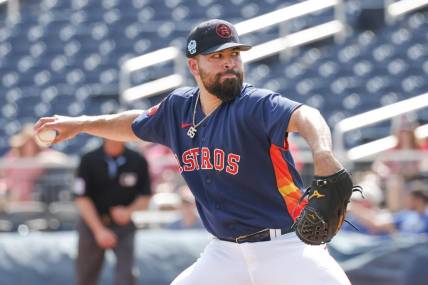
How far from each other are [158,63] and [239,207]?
931 cm

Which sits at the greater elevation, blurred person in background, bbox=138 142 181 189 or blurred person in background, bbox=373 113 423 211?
blurred person in background, bbox=138 142 181 189

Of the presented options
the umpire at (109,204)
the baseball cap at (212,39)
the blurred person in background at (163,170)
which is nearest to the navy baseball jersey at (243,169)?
the baseball cap at (212,39)

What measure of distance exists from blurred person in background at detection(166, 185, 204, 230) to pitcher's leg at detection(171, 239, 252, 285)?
405cm

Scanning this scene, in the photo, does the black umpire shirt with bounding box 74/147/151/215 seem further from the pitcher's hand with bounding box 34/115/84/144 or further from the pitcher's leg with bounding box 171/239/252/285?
the pitcher's leg with bounding box 171/239/252/285

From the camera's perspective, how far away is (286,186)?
4.56 metres

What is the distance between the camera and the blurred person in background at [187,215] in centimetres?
876

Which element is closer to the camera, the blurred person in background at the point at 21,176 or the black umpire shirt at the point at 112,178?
the black umpire shirt at the point at 112,178

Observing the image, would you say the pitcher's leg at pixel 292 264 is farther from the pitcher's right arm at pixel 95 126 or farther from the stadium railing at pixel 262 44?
the stadium railing at pixel 262 44

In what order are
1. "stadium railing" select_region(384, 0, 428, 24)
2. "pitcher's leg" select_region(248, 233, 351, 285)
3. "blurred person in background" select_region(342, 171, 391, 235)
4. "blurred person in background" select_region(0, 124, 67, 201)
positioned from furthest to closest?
"stadium railing" select_region(384, 0, 428, 24) < "blurred person in background" select_region(0, 124, 67, 201) < "blurred person in background" select_region(342, 171, 391, 235) < "pitcher's leg" select_region(248, 233, 351, 285)

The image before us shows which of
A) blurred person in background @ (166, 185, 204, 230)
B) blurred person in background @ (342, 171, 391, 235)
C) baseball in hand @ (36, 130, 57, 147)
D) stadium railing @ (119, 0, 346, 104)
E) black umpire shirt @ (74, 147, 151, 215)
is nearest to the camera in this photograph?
baseball in hand @ (36, 130, 57, 147)

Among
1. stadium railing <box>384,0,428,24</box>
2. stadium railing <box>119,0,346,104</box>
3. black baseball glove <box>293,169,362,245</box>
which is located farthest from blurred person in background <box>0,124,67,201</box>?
stadium railing <box>384,0,428,24</box>

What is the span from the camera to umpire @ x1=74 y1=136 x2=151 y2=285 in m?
7.79

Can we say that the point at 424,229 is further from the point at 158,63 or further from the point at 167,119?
the point at 158,63

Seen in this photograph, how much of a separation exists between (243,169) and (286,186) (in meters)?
0.20
